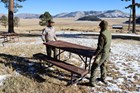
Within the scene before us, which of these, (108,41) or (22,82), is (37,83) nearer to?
(22,82)

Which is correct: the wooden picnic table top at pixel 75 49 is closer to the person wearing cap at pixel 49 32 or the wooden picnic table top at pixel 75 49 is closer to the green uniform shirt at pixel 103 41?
the person wearing cap at pixel 49 32

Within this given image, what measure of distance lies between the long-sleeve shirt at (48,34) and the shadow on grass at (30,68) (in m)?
1.20

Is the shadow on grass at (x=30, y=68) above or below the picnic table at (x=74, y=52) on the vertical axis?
below

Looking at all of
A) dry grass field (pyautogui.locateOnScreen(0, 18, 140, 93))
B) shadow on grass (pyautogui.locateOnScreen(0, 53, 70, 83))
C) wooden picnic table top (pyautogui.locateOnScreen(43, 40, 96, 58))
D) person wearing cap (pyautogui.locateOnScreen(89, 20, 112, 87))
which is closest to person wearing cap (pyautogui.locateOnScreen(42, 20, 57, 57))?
→ wooden picnic table top (pyautogui.locateOnScreen(43, 40, 96, 58))

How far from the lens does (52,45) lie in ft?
35.2

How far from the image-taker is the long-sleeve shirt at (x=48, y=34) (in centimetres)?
1106

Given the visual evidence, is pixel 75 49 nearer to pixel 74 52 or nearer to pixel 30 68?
pixel 74 52

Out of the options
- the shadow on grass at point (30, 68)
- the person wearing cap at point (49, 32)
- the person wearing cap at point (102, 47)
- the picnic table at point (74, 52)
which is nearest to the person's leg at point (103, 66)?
the person wearing cap at point (102, 47)

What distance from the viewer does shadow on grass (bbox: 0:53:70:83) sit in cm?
1007

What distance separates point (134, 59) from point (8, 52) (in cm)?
703

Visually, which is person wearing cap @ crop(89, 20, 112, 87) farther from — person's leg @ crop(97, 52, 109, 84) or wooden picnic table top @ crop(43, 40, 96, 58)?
wooden picnic table top @ crop(43, 40, 96, 58)

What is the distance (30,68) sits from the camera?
11.0 m

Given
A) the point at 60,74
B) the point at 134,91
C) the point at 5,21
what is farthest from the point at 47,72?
the point at 5,21

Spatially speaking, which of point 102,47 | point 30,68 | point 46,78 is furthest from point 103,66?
point 30,68
